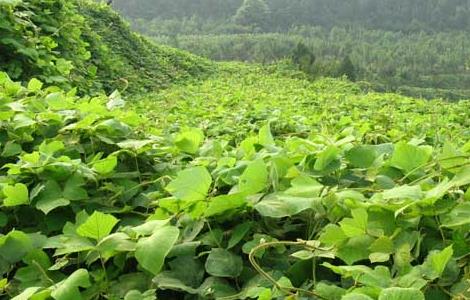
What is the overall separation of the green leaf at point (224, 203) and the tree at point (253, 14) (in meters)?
93.6

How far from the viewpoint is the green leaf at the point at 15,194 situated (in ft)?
5.30

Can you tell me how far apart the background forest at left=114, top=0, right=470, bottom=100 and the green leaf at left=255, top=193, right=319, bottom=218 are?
1912 inches

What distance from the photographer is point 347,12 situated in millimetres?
110375

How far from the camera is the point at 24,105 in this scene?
7.72ft

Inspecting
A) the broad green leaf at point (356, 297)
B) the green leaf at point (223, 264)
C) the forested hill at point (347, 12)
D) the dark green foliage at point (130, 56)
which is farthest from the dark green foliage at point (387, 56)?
the broad green leaf at point (356, 297)

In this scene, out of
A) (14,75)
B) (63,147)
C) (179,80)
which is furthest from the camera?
(179,80)

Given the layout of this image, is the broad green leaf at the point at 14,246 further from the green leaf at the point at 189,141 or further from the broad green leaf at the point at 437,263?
the broad green leaf at the point at 437,263

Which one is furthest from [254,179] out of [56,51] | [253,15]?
[253,15]

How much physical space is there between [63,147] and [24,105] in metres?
0.52

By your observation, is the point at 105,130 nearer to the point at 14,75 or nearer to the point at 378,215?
the point at 378,215

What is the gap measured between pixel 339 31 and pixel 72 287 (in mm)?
98264

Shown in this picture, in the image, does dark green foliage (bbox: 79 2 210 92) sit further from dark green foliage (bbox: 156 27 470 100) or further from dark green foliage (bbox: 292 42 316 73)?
dark green foliage (bbox: 156 27 470 100)

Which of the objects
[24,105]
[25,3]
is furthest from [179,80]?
[24,105]

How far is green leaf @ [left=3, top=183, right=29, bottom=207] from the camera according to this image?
162 centimetres
